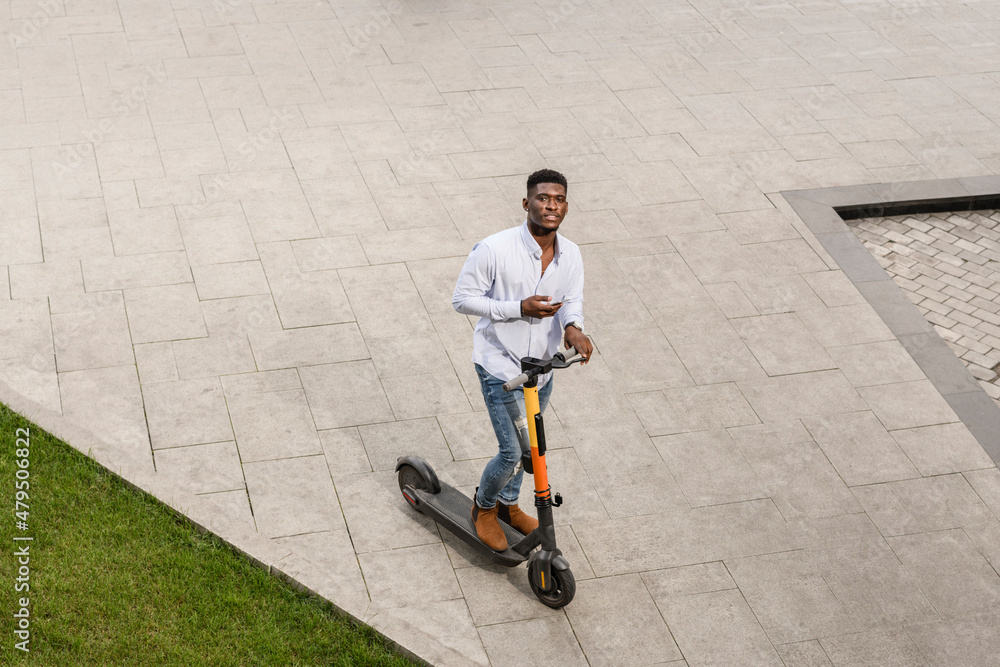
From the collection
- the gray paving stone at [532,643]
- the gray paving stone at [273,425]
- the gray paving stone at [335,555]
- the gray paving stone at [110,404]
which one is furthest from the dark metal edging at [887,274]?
the gray paving stone at [110,404]

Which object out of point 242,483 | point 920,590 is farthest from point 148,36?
point 920,590

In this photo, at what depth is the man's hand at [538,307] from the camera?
5.15 meters

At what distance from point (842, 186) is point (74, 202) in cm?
682

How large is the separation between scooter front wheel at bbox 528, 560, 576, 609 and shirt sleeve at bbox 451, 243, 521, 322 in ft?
4.43

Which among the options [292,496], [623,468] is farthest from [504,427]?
[292,496]

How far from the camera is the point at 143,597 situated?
18.0 ft

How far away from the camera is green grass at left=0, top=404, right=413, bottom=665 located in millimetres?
5234

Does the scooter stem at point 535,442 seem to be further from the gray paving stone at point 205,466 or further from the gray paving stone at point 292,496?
the gray paving stone at point 205,466

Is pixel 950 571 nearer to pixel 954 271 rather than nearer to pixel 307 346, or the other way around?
pixel 954 271

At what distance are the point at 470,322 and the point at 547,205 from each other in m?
2.77

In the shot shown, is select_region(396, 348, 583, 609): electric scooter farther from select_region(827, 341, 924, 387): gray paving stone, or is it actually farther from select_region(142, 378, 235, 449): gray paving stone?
select_region(827, 341, 924, 387): gray paving stone

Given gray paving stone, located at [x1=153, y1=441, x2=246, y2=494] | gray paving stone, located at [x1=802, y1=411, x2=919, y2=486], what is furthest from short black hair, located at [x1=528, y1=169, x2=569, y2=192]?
gray paving stone, located at [x1=802, y1=411, x2=919, y2=486]

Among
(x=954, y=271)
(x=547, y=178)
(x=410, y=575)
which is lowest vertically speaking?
(x=410, y=575)

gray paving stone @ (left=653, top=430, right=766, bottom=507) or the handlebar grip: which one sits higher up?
the handlebar grip
